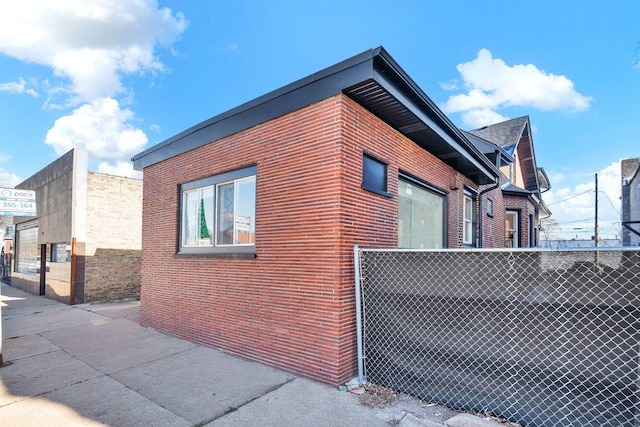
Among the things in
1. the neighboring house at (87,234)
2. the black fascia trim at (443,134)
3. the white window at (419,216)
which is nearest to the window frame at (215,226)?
the black fascia trim at (443,134)

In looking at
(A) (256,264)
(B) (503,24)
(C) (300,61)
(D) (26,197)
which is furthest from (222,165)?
(B) (503,24)

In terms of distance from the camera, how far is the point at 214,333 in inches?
227

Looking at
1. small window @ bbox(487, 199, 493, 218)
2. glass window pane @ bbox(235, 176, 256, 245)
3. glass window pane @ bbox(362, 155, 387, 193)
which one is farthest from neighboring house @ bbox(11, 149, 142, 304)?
small window @ bbox(487, 199, 493, 218)

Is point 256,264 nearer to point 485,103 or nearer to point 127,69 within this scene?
point 127,69

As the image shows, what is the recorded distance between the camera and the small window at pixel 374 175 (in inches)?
190

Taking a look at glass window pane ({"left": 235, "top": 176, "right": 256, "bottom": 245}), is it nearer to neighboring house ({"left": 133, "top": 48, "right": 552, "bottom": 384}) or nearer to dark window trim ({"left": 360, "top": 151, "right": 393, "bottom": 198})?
neighboring house ({"left": 133, "top": 48, "right": 552, "bottom": 384})

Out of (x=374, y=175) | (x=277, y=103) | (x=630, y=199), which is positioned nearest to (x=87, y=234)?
(x=277, y=103)

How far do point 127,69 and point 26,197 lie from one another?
846 cm

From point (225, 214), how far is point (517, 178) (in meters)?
15.0

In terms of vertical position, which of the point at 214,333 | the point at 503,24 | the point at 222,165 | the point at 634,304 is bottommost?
the point at 214,333

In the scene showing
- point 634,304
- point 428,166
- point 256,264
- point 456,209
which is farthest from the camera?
point 456,209

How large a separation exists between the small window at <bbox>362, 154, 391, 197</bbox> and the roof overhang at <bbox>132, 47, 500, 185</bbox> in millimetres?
727

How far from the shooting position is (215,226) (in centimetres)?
A: 614

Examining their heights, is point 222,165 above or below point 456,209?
above
